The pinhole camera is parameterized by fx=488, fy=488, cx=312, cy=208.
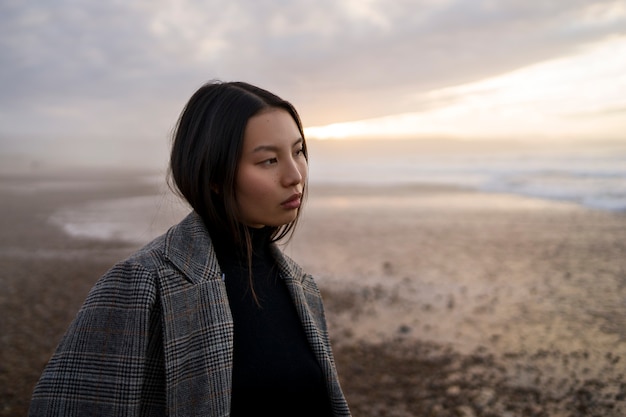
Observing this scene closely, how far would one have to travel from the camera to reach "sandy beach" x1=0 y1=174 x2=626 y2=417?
487 centimetres

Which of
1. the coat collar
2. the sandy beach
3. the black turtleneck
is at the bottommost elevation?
the sandy beach

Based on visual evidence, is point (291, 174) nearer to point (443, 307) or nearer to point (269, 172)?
point (269, 172)

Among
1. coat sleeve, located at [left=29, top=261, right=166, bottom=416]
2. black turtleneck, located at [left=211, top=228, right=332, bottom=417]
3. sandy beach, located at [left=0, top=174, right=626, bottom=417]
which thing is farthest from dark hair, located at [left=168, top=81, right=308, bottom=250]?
sandy beach, located at [left=0, top=174, right=626, bottom=417]

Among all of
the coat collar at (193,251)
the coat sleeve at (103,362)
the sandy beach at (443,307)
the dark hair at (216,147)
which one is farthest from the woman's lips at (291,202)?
the sandy beach at (443,307)

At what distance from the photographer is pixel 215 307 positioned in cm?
167

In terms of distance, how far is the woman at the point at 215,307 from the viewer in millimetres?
1515

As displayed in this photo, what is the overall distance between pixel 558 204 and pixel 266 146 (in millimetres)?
19784

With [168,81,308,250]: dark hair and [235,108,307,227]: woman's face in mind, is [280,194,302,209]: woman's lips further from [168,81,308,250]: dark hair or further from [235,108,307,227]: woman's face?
[168,81,308,250]: dark hair

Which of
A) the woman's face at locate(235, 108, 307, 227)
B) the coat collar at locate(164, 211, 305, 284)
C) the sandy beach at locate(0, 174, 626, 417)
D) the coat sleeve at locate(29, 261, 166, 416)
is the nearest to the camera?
the coat sleeve at locate(29, 261, 166, 416)

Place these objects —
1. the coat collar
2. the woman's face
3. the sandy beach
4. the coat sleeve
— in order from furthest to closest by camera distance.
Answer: the sandy beach, the woman's face, the coat collar, the coat sleeve

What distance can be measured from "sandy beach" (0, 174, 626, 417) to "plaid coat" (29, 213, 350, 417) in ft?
11.2

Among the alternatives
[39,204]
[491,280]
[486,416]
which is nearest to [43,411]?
[486,416]

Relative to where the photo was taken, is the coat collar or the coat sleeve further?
the coat collar

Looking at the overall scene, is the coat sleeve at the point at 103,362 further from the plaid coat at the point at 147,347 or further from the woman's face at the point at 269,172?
the woman's face at the point at 269,172
